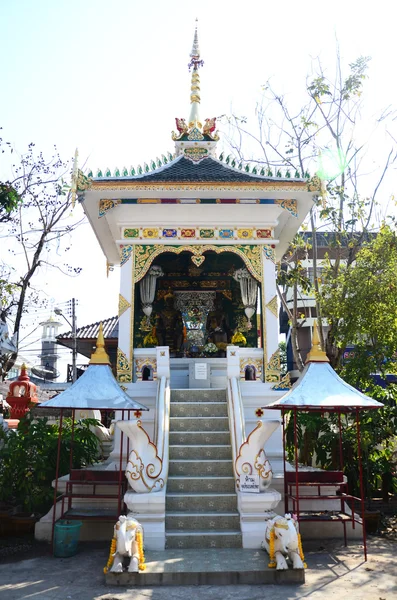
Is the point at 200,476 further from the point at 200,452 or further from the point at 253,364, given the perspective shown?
the point at 253,364

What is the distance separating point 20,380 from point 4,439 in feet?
14.0

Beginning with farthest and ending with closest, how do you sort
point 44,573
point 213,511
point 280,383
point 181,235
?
point 181,235, point 280,383, point 213,511, point 44,573

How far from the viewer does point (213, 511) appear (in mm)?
6621

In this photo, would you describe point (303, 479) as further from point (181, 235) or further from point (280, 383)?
point (181, 235)

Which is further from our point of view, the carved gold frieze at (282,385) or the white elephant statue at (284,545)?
the carved gold frieze at (282,385)

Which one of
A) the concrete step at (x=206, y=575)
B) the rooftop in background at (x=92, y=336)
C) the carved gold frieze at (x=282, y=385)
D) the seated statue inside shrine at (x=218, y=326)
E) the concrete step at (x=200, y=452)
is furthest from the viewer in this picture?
the rooftop in background at (x=92, y=336)

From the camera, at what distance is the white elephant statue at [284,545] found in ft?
17.8

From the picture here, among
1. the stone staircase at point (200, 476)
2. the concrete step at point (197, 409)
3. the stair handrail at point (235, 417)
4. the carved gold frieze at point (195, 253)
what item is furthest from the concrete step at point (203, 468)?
the carved gold frieze at point (195, 253)

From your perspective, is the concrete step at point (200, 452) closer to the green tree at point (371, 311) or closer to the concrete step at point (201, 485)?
the concrete step at point (201, 485)

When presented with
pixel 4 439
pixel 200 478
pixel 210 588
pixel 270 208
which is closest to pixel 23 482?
pixel 4 439

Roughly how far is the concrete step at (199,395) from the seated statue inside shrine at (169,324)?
3.62m

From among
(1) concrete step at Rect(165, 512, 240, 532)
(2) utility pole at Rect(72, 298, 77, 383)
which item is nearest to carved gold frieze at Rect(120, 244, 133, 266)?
(1) concrete step at Rect(165, 512, 240, 532)

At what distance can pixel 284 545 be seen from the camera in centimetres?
543

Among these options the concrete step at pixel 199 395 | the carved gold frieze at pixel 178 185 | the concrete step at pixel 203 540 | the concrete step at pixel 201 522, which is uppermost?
the carved gold frieze at pixel 178 185
